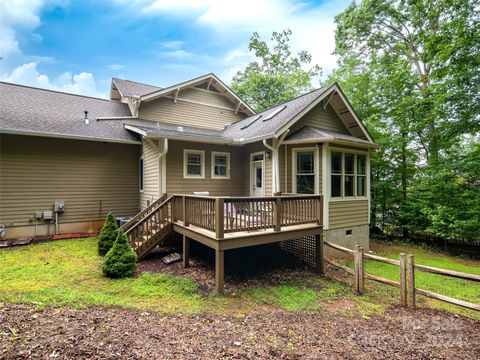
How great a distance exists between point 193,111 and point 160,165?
4.85 metres

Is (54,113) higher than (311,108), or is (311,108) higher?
(54,113)

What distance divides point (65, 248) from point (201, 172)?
4.92 meters

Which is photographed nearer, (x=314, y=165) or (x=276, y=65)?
(x=314, y=165)

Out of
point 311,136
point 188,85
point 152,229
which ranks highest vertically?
point 188,85

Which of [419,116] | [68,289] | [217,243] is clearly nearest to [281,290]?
[217,243]

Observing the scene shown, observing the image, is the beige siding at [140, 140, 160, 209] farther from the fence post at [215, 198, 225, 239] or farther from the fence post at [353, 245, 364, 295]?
the fence post at [353, 245, 364, 295]

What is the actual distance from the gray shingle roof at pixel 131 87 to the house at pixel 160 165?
150cm

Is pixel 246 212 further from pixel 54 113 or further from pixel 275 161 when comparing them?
pixel 54 113

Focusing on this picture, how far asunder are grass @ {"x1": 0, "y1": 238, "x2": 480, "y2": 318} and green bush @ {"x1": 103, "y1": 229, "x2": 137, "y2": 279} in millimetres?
183

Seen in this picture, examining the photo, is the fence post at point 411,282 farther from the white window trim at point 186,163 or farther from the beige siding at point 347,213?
the white window trim at point 186,163

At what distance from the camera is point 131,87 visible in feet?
42.1

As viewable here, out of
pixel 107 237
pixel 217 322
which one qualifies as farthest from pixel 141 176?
pixel 217 322

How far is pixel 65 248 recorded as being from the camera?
7.50 meters

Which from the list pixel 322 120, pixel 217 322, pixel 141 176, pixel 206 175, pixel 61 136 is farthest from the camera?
pixel 141 176
